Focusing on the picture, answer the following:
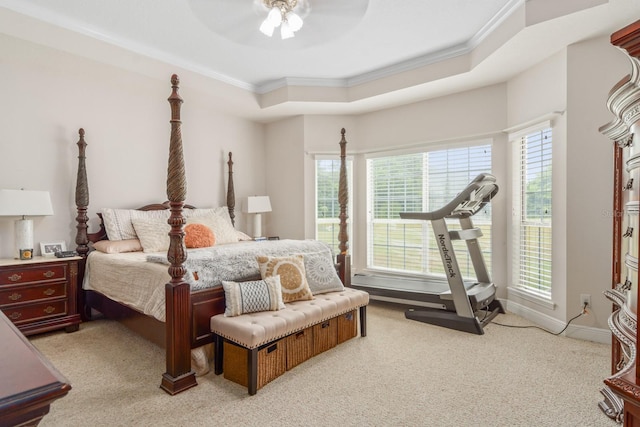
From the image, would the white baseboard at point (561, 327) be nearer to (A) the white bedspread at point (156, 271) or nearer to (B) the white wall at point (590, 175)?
(B) the white wall at point (590, 175)

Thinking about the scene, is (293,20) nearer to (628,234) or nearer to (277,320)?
(277,320)

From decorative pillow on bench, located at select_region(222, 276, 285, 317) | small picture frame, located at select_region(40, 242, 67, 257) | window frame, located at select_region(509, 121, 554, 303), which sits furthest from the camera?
window frame, located at select_region(509, 121, 554, 303)

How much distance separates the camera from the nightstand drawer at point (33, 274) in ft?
9.48

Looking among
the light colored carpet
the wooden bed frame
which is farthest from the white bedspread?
the light colored carpet

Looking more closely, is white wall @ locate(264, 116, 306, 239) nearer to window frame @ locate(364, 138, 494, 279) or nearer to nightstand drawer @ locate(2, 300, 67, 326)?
window frame @ locate(364, 138, 494, 279)

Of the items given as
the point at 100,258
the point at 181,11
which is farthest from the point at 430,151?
the point at 100,258

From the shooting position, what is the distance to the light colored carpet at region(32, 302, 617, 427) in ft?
6.30

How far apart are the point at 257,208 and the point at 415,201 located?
7.48ft

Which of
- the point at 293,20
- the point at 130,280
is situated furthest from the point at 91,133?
the point at 293,20

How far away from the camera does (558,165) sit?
323 centimetres

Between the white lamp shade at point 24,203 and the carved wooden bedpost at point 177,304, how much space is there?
1.80m

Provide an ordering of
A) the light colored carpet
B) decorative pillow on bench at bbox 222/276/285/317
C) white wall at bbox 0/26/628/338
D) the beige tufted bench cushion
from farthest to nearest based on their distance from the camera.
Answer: white wall at bbox 0/26/628/338 < decorative pillow on bench at bbox 222/276/285/317 < the beige tufted bench cushion < the light colored carpet

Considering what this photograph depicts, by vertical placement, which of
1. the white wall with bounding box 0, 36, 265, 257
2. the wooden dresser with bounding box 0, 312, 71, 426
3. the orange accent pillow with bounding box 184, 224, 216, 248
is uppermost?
the white wall with bounding box 0, 36, 265, 257

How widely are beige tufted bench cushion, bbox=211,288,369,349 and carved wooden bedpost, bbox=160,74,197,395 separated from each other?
0.25m
